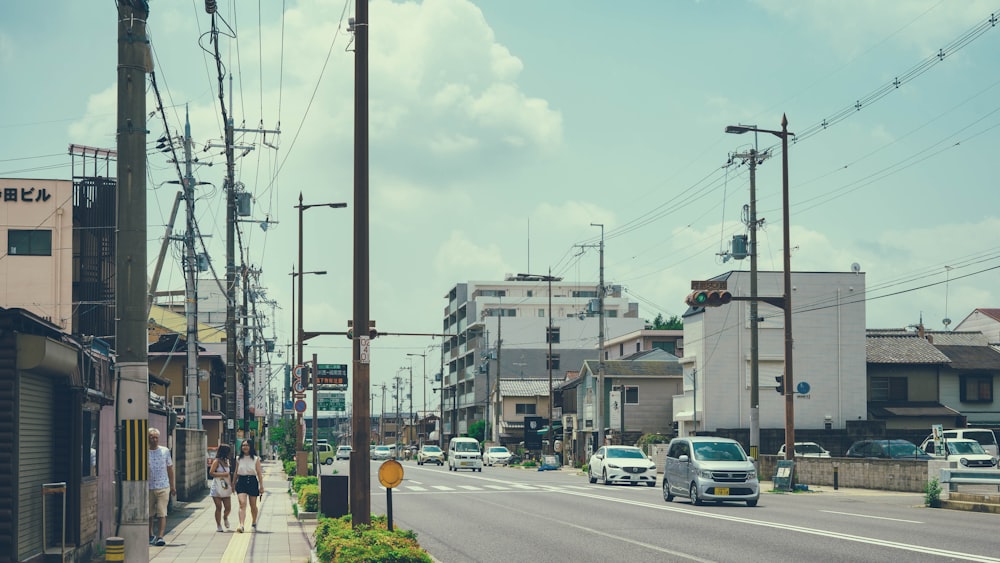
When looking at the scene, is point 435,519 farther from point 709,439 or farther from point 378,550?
point 378,550

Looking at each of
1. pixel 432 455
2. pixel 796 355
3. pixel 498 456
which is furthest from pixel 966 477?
pixel 432 455

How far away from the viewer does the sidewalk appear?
16734 mm

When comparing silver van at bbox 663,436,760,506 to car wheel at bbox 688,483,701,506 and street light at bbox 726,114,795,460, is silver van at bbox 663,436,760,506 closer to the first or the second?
car wheel at bbox 688,483,701,506

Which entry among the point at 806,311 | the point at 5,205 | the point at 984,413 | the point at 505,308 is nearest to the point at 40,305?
the point at 5,205

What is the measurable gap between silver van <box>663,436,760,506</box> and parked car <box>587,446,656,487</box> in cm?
1259

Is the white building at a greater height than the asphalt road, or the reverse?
the white building

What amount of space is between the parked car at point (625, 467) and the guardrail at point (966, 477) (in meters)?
14.3

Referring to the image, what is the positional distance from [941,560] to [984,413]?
179 ft

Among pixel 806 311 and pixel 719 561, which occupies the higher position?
pixel 806 311

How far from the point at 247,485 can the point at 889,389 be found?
5167cm

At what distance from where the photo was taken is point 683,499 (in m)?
31.9

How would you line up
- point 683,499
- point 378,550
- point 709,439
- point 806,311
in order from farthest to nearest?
point 806,311 → point 683,499 → point 709,439 → point 378,550

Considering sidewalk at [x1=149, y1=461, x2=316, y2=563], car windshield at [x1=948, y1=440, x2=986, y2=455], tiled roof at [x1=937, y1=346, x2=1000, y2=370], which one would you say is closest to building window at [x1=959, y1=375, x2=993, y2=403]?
tiled roof at [x1=937, y1=346, x2=1000, y2=370]

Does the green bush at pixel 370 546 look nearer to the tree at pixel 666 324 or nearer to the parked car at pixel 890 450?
the parked car at pixel 890 450
